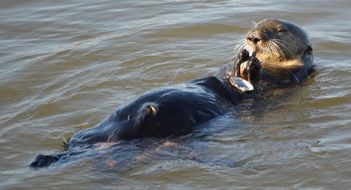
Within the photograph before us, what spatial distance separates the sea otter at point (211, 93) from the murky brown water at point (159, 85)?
0.17m

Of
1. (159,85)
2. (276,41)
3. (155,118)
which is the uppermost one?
(276,41)

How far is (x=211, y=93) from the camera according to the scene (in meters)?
6.05

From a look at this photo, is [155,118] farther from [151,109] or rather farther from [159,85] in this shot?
[159,85]

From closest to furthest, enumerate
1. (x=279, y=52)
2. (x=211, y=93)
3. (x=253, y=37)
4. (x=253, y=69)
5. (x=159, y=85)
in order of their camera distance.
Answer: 1. (x=211, y=93)
2. (x=253, y=69)
3. (x=253, y=37)
4. (x=279, y=52)
5. (x=159, y=85)

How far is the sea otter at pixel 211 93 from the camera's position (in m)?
5.41

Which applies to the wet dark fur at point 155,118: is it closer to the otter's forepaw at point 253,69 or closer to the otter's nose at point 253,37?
the otter's forepaw at point 253,69

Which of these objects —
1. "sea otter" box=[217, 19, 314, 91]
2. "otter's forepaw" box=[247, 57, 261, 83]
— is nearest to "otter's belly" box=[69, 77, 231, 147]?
"otter's forepaw" box=[247, 57, 261, 83]

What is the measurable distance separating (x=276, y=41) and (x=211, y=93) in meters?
1.31

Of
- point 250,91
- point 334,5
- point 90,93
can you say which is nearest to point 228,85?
point 250,91

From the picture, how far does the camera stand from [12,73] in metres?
7.84

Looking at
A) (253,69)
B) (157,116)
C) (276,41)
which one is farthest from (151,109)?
(276,41)

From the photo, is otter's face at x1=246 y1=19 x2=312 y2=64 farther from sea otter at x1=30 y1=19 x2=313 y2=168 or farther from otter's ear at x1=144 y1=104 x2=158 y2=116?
otter's ear at x1=144 y1=104 x2=158 y2=116

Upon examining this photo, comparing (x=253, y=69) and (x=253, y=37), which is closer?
(x=253, y=69)

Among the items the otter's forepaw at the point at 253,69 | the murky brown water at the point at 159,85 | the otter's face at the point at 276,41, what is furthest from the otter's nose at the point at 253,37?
the murky brown water at the point at 159,85
